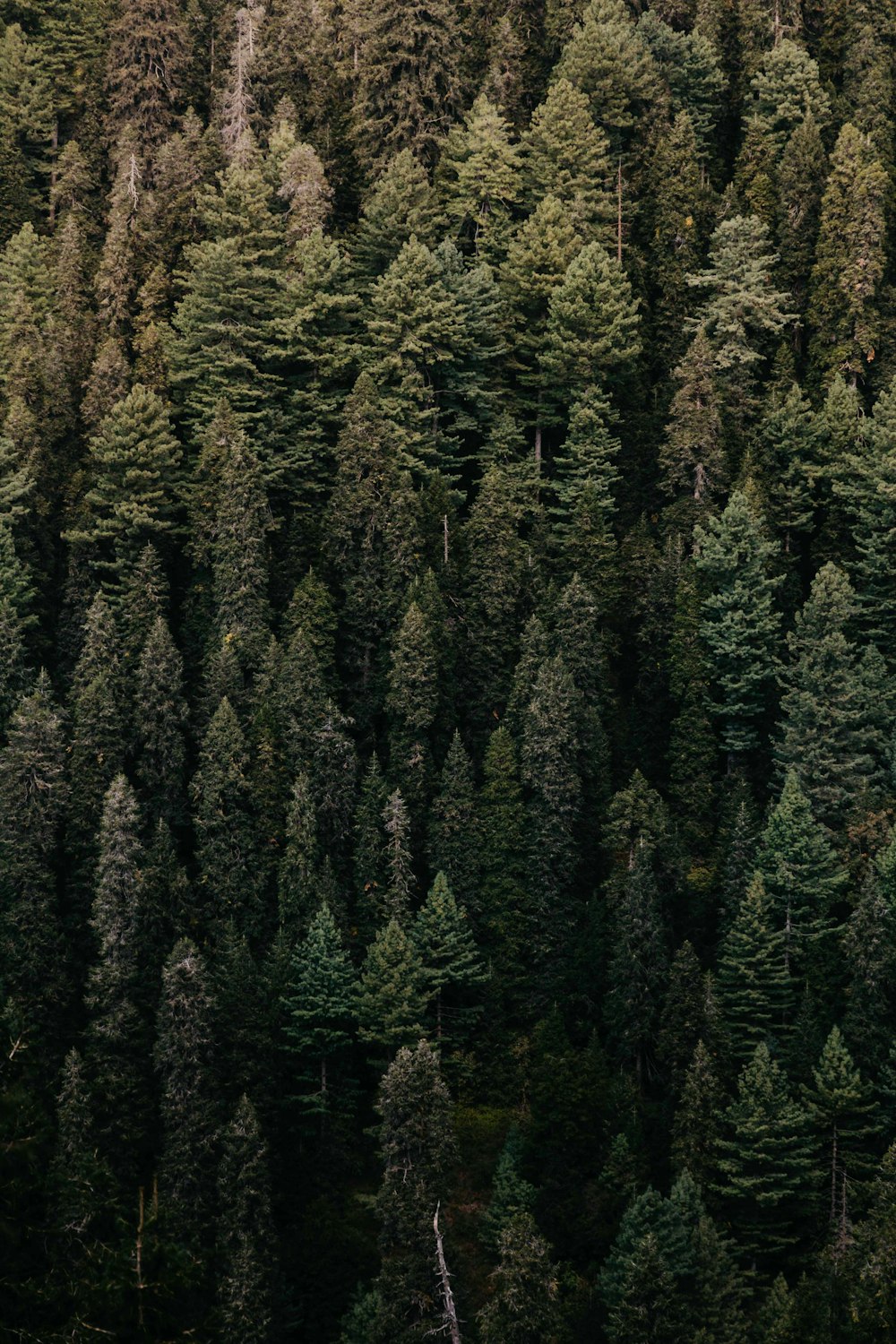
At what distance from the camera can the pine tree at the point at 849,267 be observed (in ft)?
324

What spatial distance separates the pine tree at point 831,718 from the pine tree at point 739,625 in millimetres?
2256

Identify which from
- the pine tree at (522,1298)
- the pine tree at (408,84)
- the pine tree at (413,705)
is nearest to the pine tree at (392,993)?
the pine tree at (413,705)

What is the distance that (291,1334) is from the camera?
70250 millimetres

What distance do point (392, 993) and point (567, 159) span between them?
51.7 m

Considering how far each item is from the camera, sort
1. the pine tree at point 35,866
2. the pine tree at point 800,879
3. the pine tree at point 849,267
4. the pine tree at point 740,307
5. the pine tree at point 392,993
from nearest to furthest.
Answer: the pine tree at point 392,993
the pine tree at point 800,879
the pine tree at point 35,866
the pine tree at point 740,307
the pine tree at point 849,267

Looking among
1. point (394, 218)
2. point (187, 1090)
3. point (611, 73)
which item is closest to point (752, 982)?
point (187, 1090)

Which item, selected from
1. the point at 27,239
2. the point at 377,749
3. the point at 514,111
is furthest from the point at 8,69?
the point at 377,749

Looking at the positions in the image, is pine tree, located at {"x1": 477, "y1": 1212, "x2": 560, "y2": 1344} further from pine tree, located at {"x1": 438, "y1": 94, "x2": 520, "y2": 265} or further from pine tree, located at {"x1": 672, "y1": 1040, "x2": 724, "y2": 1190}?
pine tree, located at {"x1": 438, "y1": 94, "x2": 520, "y2": 265}

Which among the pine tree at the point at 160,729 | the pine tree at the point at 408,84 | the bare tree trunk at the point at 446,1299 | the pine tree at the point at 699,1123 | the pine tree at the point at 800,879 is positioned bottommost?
the bare tree trunk at the point at 446,1299

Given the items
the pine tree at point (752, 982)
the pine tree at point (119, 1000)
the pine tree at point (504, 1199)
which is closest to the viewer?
the pine tree at point (504, 1199)

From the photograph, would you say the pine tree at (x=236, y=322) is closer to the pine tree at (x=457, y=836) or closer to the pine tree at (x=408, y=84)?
the pine tree at (x=408, y=84)

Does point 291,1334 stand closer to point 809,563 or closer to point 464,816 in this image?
point 464,816

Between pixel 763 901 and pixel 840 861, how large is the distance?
446 cm

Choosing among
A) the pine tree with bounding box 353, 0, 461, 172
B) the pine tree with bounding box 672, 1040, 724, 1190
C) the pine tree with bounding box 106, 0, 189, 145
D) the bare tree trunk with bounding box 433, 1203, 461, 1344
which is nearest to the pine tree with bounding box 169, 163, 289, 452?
the pine tree with bounding box 353, 0, 461, 172
